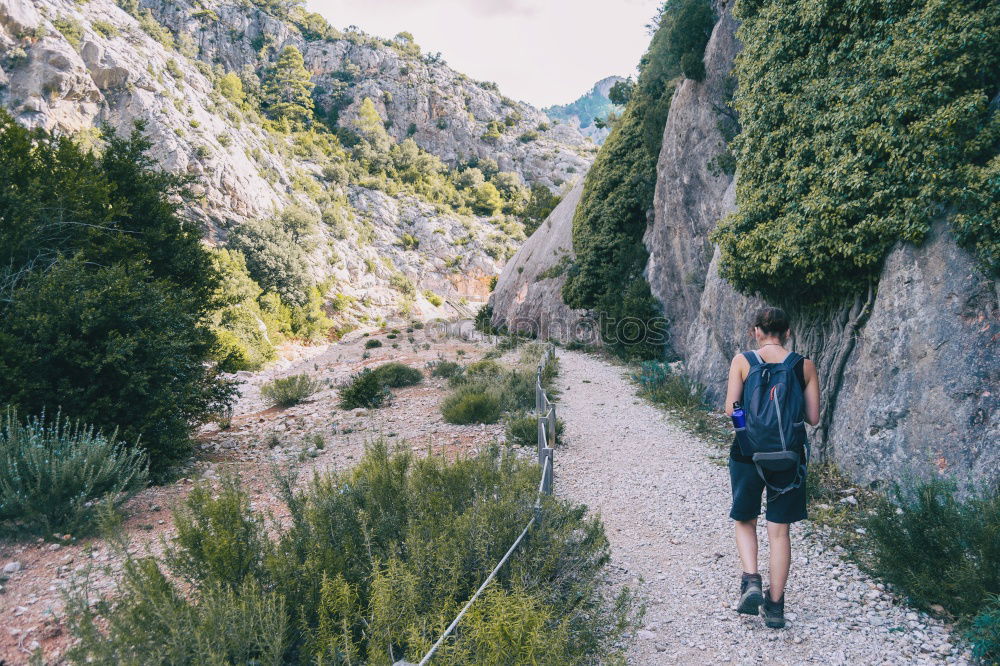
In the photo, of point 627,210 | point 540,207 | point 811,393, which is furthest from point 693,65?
point 540,207

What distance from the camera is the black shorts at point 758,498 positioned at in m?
3.09

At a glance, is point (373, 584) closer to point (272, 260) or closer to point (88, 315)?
point (88, 315)

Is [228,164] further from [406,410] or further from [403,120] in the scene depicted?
[403,120]

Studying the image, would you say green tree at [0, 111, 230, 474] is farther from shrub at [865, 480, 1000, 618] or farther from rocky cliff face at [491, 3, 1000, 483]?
rocky cliff face at [491, 3, 1000, 483]

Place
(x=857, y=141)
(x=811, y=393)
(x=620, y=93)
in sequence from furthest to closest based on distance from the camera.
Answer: (x=620, y=93) → (x=857, y=141) → (x=811, y=393)

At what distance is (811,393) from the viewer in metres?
3.14

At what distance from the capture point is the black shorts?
3.09 metres

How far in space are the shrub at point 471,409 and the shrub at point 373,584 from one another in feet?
14.8

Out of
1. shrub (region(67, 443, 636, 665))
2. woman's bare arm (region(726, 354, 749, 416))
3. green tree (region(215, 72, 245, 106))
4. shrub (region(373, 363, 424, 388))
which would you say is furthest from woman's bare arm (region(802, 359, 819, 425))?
green tree (region(215, 72, 245, 106))

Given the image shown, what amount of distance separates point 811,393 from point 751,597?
1506mm

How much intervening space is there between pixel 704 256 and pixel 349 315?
2769 cm

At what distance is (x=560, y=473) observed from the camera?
634 cm

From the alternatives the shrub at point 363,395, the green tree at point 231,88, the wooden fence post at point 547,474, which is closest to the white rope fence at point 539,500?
the wooden fence post at point 547,474

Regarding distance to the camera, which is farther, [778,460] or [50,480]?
[50,480]
